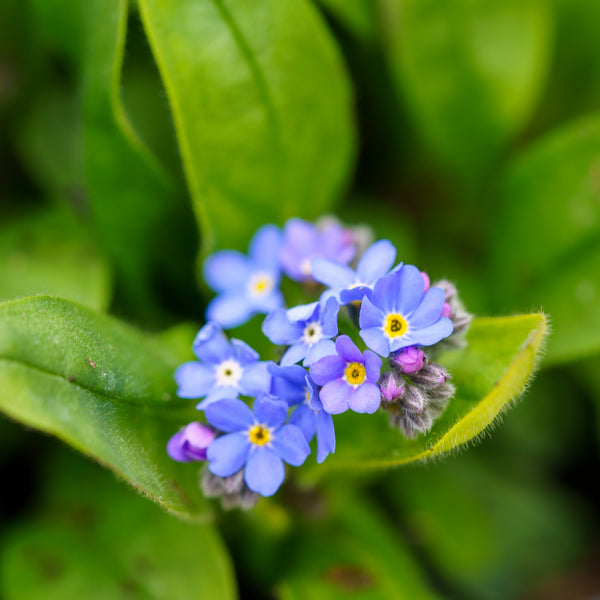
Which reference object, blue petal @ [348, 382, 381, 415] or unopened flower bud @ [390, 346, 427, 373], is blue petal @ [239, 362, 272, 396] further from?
unopened flower bud @ [390, 346, 427, 373]

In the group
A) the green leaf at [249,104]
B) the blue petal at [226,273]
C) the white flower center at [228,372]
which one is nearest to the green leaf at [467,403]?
the white flower center at [228,372]

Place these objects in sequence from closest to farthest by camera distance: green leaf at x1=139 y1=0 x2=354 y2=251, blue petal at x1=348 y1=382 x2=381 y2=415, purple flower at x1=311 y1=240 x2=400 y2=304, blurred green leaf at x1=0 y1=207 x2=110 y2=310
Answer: blue petal at x1=348 y1=382 x2=381 y2=415, purple flower at x1=311 y1=240 x2=400 y2=304, green leaf at x1=139 y1=0 x2=354 y2=251, blurred green leaf at x1=0 y1=207 x2=110 y2=310

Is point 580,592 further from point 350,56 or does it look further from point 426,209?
point 350,56

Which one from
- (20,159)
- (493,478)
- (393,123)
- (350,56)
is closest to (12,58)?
(20,159)

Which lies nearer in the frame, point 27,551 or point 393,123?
point 27,551

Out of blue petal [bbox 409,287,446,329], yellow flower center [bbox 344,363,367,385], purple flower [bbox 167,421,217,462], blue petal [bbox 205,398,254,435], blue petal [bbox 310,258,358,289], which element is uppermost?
blue petal [bbox 409,287,446,329]

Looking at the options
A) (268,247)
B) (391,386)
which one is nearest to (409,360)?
(391,386)

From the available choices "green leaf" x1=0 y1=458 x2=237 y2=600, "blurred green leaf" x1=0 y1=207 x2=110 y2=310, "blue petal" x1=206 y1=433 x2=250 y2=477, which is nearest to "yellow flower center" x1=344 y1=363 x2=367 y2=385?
"blue petal" x1=206 y1=433 x2=250 y2=477

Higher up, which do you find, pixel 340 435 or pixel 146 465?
pixel 146 465
